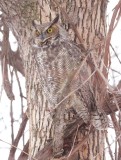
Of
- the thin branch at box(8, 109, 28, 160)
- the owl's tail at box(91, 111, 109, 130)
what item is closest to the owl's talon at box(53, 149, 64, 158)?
the owl's tail at box(91, 111, 109, 130)

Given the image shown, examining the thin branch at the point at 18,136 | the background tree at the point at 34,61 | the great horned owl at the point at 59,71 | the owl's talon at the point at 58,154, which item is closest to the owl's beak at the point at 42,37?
the great horned owl at the point at 59,71

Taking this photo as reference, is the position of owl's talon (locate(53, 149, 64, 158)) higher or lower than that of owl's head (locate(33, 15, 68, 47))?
lower

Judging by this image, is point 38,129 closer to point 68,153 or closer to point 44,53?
point 68,153

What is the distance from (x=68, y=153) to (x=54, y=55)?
484 millimetres

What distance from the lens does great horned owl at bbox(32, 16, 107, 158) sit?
1887 millimetres

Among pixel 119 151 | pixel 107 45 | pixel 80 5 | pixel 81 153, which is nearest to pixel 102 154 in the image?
pixel 81 153

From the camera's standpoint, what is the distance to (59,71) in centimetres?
192

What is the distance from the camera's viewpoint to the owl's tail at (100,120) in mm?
1919

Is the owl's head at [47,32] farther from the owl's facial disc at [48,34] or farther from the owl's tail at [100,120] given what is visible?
the owl's tail at [100,120]

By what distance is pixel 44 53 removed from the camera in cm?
199

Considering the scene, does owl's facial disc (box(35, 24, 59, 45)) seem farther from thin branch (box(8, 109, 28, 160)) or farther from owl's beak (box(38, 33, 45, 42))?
thin branch (box(8, 109, 28, 160))

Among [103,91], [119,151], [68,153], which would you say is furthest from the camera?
[68,153]

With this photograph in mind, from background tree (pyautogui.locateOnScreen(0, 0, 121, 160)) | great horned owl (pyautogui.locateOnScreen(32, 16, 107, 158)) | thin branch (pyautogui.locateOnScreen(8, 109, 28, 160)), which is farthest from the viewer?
thin branch (pyautogui.locateOnScreen(8, 109, 28, 160))

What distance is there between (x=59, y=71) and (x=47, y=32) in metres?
0.20
